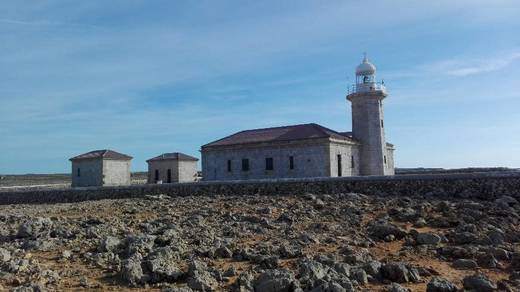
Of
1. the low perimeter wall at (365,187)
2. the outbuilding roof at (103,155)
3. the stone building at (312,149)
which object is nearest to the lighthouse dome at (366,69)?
the stone building at (312,149)

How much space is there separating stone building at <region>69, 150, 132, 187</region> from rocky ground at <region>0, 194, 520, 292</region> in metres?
17.7

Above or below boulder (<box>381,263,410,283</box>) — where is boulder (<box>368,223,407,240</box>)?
above

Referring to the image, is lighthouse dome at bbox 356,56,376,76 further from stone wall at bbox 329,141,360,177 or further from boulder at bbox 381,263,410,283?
boulder at bbox 381,263,410,283

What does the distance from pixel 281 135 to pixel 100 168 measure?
1432cm

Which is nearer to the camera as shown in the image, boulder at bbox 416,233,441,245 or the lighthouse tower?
boulder at bbox 416,233,441,245

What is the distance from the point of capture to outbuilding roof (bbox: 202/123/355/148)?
2581 centimetres

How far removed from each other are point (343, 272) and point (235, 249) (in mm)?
2935

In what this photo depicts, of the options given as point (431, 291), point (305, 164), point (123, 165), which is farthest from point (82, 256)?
point (123, 165)

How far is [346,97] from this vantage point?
28.1m

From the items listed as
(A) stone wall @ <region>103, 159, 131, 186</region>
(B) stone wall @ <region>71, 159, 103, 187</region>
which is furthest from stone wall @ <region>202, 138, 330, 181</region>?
(B) stone wall @ <region>71, 159, 103, 187</region>

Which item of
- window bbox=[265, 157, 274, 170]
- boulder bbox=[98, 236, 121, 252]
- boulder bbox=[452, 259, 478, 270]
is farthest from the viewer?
window bbox=[265, 157, 274, 170]

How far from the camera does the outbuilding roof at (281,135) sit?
25.8 metres

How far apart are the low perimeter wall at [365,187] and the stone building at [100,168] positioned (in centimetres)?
557

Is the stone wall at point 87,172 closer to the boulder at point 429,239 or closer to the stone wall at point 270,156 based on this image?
the stone wall at point 270,156
